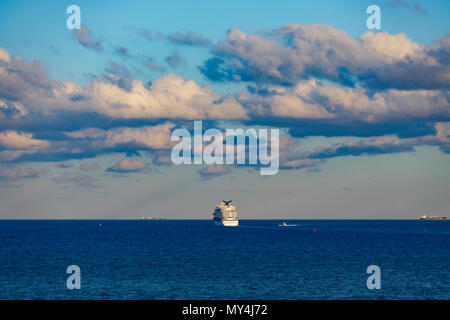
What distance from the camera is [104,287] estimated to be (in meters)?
71.9

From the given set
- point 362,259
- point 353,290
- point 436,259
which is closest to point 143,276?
point 353,290

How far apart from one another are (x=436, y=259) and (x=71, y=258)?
243 ft

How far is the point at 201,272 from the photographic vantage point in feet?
289

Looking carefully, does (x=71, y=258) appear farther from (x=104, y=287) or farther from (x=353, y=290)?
(x=353, y=290)
